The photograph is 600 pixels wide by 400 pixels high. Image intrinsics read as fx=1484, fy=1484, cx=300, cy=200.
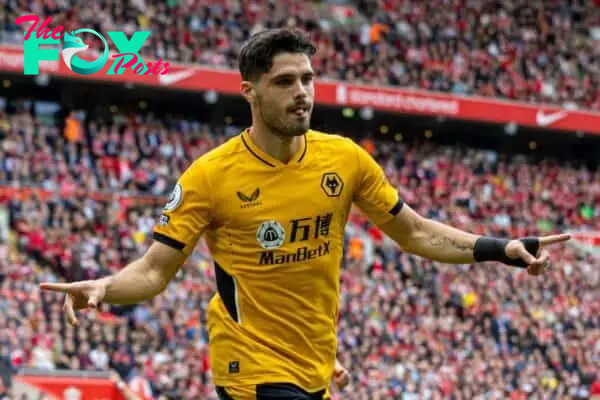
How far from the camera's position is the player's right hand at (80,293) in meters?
6.02

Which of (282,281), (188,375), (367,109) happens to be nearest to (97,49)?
(367,109)

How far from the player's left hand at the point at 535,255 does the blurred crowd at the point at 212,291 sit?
41.9ft

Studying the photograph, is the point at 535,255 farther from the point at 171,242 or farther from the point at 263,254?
the point at 171,242

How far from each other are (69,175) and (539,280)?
973 cm

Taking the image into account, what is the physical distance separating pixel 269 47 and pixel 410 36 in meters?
31.2

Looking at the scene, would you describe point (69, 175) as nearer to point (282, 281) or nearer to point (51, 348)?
point (51, 348)

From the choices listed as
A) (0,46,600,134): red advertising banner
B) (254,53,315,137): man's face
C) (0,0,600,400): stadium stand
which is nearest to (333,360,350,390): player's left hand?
(254,53,315,137): man's face

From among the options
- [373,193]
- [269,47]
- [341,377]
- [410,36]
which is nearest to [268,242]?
[373,193]

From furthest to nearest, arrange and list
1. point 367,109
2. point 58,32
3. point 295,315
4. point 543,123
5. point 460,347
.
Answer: point 543,123 < point 367,109 < point 58,32 < point 460,347 < point 295,315

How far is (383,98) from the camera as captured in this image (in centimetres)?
3538

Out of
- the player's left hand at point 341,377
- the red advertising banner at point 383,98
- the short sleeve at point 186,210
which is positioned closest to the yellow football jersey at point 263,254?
A: the short sleeve at point 186,210

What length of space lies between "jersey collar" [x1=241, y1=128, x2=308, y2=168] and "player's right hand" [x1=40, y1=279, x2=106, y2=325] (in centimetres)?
91

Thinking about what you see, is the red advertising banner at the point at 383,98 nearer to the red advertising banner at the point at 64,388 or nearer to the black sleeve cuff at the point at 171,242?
the red advertising banner at the point at 64,388

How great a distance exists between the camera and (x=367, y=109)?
35500 mm
